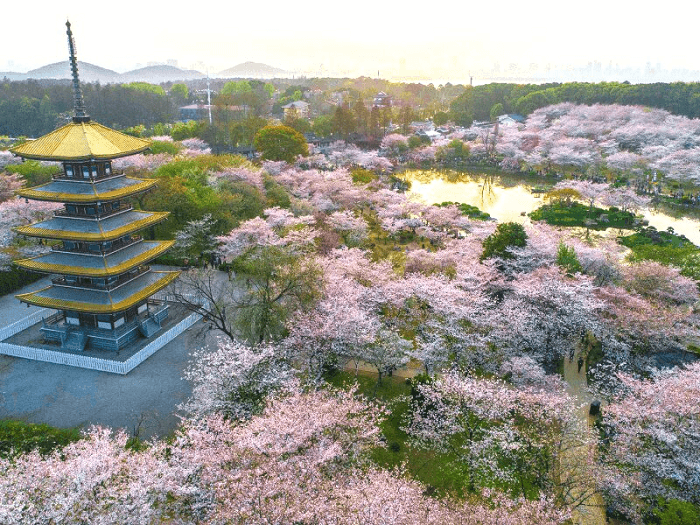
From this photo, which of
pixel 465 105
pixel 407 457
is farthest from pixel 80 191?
pixel 465 105

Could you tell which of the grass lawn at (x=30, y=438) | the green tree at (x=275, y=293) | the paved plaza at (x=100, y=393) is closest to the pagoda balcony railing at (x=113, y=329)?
the paved plaza at (x=100, y=393)

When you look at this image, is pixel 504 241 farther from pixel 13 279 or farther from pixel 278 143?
pixel 278 143

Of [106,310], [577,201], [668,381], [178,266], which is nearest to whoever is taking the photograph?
[668,381]

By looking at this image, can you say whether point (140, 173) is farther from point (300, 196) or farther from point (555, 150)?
point (555, 150)

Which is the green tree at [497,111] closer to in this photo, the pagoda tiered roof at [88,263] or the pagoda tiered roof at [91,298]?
the pagoda tiered roof at [88,263]

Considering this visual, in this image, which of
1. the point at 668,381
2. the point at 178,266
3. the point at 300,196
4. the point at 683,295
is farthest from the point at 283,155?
the point at 668,381

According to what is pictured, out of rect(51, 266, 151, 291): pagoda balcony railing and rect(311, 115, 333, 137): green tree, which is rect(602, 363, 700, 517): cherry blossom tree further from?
rect(311, 115, 333, 137): green tree

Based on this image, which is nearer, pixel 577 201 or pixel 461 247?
pixel 461 247
